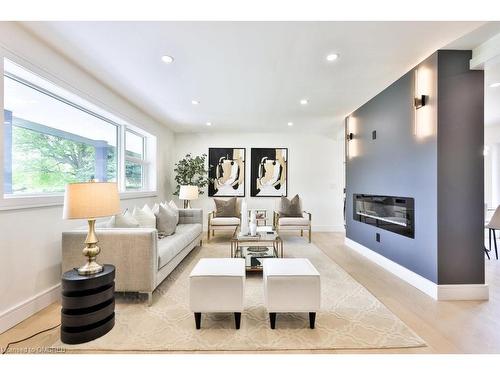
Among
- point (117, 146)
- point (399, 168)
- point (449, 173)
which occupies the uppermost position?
point (117, 146)

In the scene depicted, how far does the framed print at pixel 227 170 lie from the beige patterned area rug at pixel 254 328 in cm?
361

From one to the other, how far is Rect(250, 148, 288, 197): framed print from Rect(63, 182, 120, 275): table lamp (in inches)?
169

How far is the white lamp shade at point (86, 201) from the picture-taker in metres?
1.75

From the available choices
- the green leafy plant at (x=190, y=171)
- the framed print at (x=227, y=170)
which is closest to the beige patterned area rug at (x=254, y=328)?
the green leafy plant at (x=190, y=171)

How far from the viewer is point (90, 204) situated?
69.9 inches

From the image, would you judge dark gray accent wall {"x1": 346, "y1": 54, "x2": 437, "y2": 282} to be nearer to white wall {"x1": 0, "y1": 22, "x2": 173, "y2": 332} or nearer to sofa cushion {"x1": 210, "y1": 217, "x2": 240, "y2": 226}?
sofa cushion {"x1": 210, "y1": 217, "x2": 240, "y2": 226}

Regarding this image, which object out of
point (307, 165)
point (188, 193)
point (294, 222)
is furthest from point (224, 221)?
point (307, 165)

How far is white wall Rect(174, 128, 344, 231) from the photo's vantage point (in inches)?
239

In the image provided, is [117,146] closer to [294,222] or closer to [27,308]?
[27,308]

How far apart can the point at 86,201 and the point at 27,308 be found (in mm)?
1249

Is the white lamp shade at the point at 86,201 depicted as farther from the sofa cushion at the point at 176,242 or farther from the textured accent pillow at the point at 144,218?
the textured accent pillow at the point at 144,218
